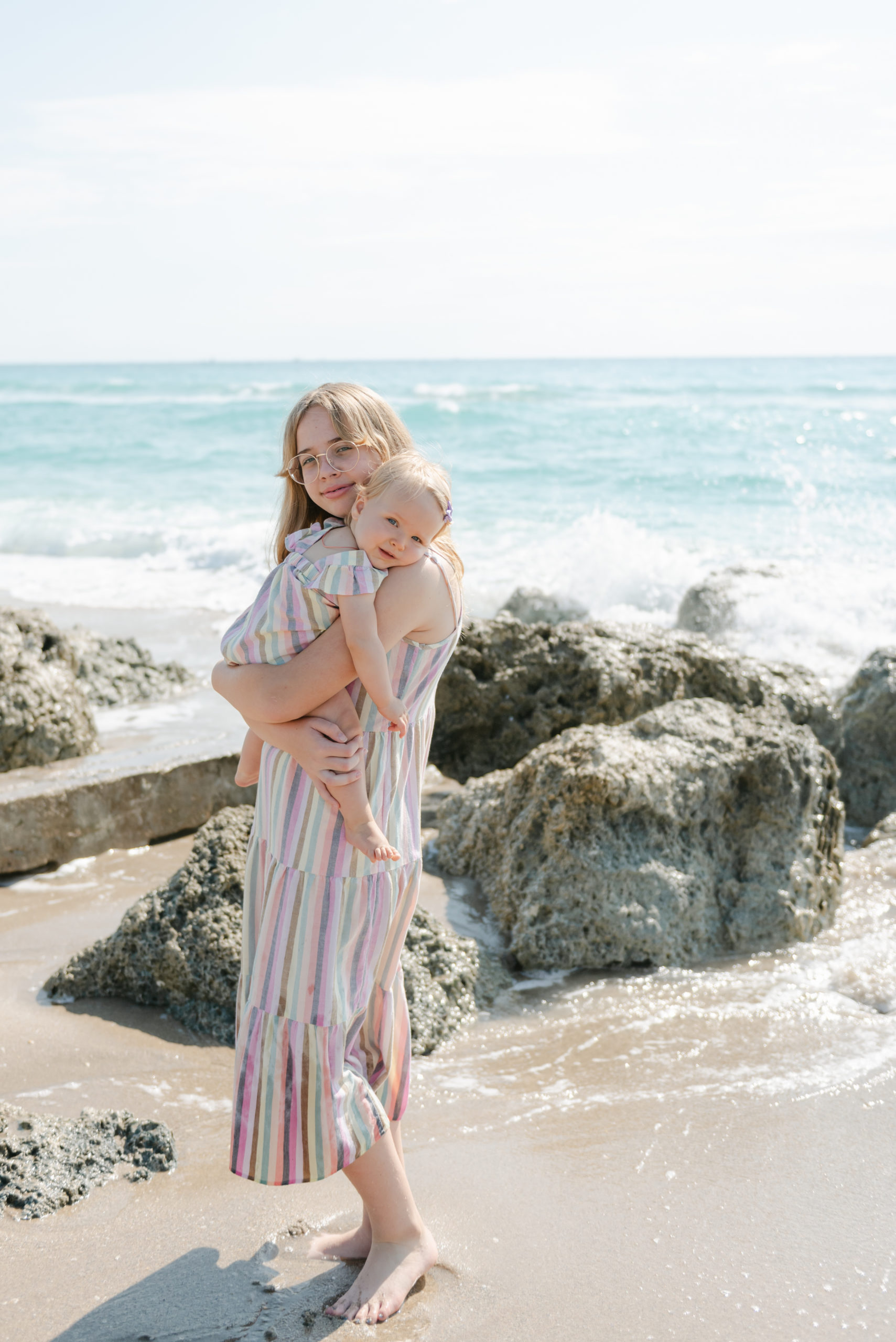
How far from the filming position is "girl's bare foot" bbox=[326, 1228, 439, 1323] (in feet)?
6.96

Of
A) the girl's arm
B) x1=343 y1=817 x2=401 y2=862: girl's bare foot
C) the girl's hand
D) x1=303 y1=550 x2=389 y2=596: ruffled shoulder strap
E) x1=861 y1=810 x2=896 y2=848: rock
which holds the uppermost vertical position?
x1=303 y1=550 x2=389 y2=596: ruffled shoulder strap

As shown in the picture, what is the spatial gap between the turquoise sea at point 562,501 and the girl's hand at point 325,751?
68cm

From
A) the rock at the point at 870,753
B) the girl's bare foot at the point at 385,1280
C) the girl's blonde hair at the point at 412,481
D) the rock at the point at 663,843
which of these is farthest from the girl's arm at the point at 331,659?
the rock at the point at 870,753

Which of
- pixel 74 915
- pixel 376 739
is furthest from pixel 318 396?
pixel 74 915

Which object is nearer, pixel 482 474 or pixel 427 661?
pixel 427 661

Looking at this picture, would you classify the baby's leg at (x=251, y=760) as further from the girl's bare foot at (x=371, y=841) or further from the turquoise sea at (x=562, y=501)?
the turquoise sea at (x=562, y=501)

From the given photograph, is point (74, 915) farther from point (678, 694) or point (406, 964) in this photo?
point (678, 694)

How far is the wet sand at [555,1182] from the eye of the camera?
6.99ft

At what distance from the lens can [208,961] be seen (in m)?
3.26

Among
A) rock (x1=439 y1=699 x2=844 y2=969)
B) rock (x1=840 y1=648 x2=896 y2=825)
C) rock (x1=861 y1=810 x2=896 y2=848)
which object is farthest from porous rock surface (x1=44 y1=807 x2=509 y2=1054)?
rock (x1=840 y1=648 x2=896 y2=825)

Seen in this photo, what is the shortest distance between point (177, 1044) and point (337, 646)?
66.6 inches

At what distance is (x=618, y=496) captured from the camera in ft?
63.4

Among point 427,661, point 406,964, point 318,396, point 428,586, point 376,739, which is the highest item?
point 318,396

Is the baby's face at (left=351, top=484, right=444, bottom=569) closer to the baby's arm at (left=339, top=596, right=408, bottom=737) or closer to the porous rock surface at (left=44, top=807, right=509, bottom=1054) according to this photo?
the baby's arm at (left=339, top=596, right=408, bottom=737)
